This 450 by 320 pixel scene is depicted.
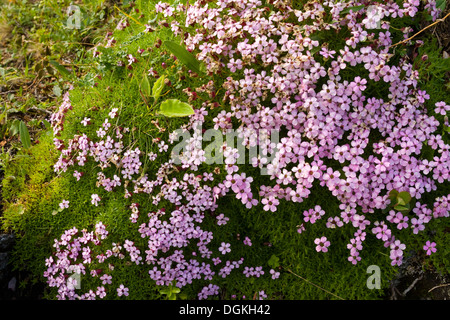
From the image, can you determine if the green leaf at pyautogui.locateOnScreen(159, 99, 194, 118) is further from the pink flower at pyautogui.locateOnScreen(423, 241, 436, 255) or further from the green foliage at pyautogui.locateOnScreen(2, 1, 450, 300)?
the pink flower at pyautogui.locateOnScreen(423, 241, 436, 255)

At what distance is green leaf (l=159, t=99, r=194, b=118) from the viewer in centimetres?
319

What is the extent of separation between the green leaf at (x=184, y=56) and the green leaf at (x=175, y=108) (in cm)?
42

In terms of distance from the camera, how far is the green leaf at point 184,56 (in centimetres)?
324

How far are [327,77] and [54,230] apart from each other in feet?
10.8

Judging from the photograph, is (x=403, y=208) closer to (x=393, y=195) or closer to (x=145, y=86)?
(x=393, y=195)

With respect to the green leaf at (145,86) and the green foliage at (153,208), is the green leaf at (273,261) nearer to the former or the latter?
the green foliage at (153,208)

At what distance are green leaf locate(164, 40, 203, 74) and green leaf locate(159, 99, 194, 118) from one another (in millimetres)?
425

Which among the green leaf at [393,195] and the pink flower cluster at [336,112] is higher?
the pink flower cluster at [336,112]

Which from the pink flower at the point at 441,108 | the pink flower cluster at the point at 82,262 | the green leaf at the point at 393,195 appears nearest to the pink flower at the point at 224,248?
the pink flower cluster at the point at 82,262

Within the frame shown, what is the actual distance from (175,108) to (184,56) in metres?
0.51

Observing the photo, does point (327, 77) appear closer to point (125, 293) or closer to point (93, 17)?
point (125, 293)

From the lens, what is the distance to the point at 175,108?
322 cm
